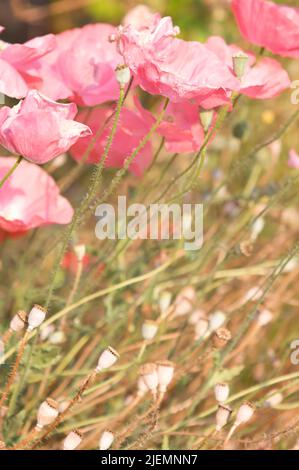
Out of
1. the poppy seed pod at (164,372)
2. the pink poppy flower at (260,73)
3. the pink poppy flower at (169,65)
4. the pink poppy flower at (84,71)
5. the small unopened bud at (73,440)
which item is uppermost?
the pink poppy flower at (169,65)

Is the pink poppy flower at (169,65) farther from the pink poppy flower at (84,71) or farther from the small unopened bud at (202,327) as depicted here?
the small unopened bud at (202,327)

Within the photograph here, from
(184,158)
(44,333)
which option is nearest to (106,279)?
(44,333)

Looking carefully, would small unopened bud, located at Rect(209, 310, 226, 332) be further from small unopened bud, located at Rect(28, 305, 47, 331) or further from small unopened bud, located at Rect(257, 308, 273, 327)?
small unopened bud, located at Rect(28, 305, 47, 331)

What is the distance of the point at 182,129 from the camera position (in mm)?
677

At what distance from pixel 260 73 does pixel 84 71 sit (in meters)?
0.16

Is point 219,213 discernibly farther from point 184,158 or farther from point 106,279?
point 184,158

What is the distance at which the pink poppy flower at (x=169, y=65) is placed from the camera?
0.58 meters

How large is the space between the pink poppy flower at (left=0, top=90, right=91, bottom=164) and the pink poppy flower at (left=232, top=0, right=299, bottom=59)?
0.20 m

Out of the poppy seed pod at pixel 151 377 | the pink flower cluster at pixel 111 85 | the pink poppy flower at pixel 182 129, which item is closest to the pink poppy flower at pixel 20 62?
the pink flower cluster at pixel 111 85

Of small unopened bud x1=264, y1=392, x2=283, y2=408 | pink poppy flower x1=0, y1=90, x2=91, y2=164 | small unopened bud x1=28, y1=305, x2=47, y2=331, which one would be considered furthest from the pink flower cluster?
small unopened bud x1=264, y1=392, x2=283, y2=408

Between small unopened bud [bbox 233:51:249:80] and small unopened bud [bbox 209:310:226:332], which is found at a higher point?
small unopened bud [bbox 233:51:249:80]

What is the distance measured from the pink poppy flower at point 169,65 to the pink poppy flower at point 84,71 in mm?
88

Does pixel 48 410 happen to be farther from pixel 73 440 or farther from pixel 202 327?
pixel 202 327

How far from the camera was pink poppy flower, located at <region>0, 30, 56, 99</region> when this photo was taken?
2.01ft
